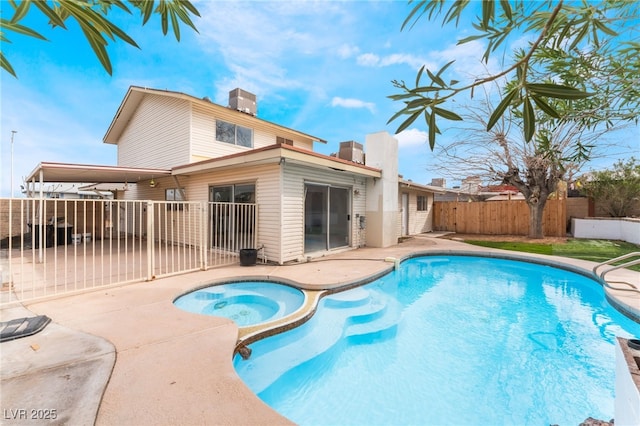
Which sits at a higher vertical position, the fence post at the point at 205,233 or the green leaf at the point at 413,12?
the green leaf at the point at 413,12

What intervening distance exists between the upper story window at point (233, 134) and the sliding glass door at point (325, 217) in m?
4.99

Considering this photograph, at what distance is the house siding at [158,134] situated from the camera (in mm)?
10352

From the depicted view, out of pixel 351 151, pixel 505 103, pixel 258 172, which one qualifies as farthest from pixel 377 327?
pixel 351 151

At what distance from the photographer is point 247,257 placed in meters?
7.21

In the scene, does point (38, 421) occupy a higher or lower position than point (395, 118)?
lower

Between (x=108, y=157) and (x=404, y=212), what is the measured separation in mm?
17693

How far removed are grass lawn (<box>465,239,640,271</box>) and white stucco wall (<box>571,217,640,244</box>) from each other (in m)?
0.47

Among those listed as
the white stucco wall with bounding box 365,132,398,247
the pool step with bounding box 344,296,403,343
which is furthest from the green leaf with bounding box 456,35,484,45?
the white stucco wall with bounding box 365,132,398,247

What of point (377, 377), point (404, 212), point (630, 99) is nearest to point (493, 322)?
point (377, 377)

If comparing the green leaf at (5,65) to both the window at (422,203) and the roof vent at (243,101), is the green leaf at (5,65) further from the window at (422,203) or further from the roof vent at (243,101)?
the window at (422,203)

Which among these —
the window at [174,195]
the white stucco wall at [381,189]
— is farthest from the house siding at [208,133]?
the white stucco wall at [381,189]

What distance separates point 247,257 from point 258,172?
2.42 metres

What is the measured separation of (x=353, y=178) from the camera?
9.97m

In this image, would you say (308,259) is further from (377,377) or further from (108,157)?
(108,157)
